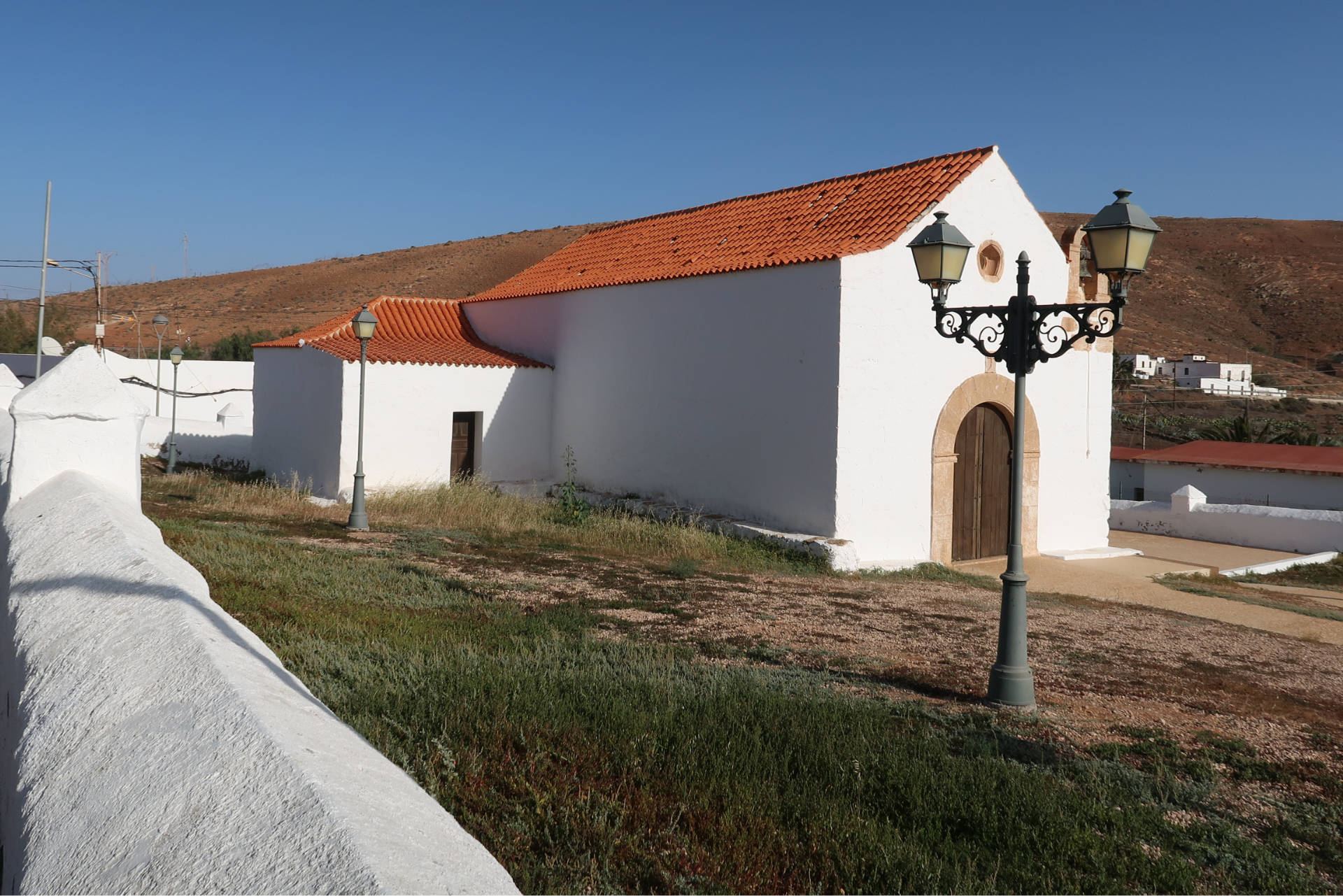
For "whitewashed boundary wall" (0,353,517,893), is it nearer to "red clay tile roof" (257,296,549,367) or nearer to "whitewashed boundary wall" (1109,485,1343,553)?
"red clay tile roof" (257,296,549,367)

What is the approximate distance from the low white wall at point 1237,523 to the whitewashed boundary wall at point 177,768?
20.0m

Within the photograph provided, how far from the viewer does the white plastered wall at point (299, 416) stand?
51.9 feet

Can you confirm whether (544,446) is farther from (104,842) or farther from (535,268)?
(104,842)

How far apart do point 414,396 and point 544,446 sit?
8.95ft

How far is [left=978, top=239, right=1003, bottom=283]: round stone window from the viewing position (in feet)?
43.7

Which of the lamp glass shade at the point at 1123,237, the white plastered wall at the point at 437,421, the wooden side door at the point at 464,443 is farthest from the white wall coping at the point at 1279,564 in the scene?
the wooden side door at the point at 464,443

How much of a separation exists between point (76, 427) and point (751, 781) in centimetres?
421

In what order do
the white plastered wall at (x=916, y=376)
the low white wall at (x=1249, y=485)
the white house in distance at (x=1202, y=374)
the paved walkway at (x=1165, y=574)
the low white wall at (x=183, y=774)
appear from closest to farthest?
the low white wall at (x=183, y=774) < the paved walkway at (x=1165, y=574) < the white plastered wall at (x=916, y=376) < the low white wall at (x=1249, y=485) < the white house in distance at (x=1202, y=374)

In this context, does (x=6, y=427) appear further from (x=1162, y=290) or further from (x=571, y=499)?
(x=1162, y=290)

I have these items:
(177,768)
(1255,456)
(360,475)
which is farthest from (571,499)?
(1255,456)

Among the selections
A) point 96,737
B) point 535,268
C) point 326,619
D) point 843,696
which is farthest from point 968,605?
point 535,268

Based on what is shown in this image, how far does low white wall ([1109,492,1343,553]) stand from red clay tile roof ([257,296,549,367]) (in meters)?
13.6

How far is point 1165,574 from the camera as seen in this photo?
46.3 feet

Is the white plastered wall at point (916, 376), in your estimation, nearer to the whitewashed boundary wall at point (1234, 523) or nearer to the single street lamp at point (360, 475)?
the single street lamp at point (360, 475)
